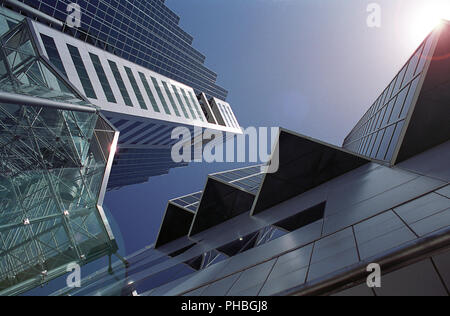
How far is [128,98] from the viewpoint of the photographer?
41.3 m

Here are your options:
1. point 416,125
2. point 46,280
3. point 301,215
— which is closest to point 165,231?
point 46,280

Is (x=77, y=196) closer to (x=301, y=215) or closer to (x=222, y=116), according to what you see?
(x=301, y=215)

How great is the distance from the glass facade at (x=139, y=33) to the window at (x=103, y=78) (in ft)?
43.6

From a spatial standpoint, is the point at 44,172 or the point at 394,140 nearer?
the point at 394,140

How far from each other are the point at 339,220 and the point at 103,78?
4174 centimetres

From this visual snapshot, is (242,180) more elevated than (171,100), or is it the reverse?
(171,100)

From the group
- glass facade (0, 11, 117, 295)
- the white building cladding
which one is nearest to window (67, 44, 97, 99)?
the white building cladding

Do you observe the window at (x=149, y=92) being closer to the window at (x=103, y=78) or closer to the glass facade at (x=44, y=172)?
the window at (x=103, y=78)

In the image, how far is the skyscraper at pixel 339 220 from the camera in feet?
10.9

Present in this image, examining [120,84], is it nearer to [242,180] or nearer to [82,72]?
A: [82,72]

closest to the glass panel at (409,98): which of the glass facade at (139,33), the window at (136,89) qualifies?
the window at (136,89)

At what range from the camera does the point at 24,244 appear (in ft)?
38.1

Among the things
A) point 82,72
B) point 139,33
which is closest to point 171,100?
point 82,72
